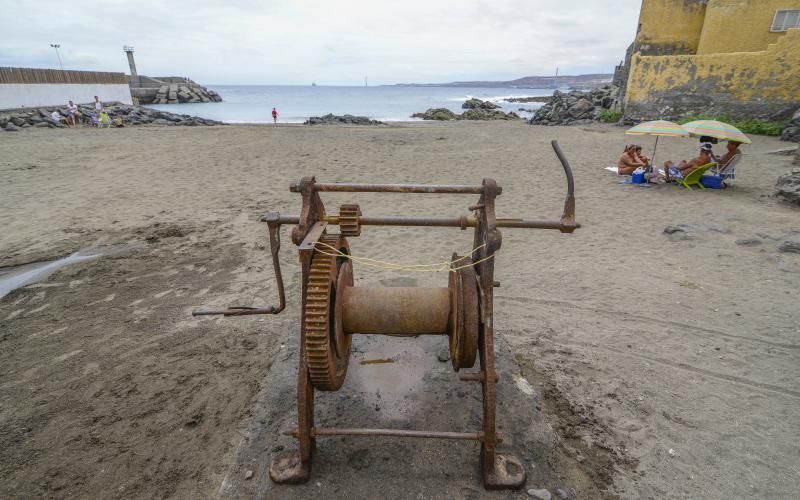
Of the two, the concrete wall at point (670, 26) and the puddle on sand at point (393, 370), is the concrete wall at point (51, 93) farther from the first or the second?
the concrete wall at point (670, 26)

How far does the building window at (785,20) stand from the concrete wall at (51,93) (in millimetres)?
42408

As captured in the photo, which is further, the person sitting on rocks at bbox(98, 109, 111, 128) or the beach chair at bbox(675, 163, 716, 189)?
the person sitting on rocks at bbox(98, 109, 111, 128)

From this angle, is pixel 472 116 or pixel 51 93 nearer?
pixel 51 93

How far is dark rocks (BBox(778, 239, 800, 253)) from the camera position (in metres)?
6.02

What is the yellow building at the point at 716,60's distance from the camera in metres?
15.6

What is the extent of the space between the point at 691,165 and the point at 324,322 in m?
10.6

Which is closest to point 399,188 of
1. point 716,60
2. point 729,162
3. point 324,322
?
point 324,322

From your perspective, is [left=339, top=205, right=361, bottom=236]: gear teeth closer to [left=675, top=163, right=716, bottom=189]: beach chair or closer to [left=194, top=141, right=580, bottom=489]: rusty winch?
[left=194, top=141, right=580, bottom=489]: rusty winch

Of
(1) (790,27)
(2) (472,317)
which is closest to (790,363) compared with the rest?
(2) (472,317)

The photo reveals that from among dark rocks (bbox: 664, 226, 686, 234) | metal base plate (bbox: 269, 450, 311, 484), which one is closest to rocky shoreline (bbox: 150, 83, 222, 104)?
dark rocks (bbox: 664, 226, 686, 234)

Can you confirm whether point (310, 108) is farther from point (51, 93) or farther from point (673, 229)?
point (673, 229)

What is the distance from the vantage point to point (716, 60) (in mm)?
16750

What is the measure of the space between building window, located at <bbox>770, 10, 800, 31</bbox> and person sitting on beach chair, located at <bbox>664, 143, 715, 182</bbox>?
12.0 m

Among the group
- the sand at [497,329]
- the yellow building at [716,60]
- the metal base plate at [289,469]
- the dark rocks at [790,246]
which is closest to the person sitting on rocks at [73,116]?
the sand at [497,329]
